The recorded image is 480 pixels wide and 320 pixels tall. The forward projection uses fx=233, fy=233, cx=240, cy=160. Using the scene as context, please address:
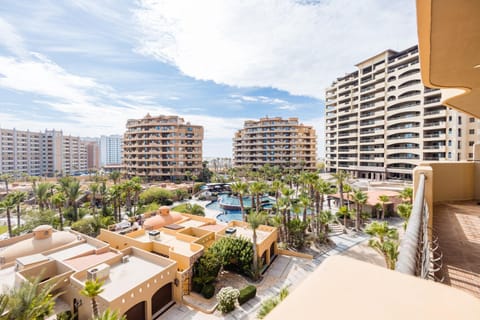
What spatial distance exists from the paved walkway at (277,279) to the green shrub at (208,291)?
1.36m

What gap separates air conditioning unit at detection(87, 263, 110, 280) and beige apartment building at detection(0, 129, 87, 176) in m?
97.0

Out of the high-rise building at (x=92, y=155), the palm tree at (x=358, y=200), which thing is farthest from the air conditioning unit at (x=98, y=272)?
the high-rise building at (x=92, y=155)

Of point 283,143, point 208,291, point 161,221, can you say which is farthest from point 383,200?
point 283,143

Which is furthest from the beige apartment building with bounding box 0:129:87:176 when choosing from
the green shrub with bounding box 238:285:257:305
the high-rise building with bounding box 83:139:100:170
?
the green shrub with bounding box 238:285:257:305

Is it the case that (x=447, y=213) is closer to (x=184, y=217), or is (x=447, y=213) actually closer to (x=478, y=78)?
(x=478, y=78)

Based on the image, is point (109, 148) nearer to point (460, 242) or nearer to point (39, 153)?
point (39, 153)

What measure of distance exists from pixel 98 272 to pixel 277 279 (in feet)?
44.2

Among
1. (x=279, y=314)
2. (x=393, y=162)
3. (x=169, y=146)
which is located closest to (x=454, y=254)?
(x=279, y=314)

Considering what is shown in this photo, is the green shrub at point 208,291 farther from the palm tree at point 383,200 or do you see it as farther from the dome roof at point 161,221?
the palm tree at point 383,200

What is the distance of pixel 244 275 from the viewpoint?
20688 mm

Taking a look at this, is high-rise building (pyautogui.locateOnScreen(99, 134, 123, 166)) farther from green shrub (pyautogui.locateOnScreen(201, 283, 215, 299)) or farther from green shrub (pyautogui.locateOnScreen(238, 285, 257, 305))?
green shrub (pyautogui.locateOnScreen(238, 285, 257, 305))

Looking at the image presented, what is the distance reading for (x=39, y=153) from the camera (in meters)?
97.3

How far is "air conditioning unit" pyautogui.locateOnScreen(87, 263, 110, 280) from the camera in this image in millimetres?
14993

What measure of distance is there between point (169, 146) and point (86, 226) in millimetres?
41988
